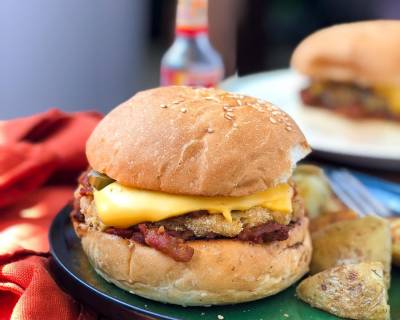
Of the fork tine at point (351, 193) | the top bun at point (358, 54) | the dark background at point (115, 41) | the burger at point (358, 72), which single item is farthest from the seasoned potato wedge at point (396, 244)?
the dark background at point (115, 41)

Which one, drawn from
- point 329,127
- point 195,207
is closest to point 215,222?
point 195,207

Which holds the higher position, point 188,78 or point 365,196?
point 188,78

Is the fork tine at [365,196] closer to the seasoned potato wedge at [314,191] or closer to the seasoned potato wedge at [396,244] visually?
the seasoned potato wedge at [314,191]

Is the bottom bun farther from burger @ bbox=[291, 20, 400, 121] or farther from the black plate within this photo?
burger @ bbox=[291, 20, 400, 121]

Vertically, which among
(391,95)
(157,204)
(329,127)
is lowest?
(329,127)

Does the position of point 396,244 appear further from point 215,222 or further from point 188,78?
point 188,78

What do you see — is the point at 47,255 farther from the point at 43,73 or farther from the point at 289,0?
the point at 289,0

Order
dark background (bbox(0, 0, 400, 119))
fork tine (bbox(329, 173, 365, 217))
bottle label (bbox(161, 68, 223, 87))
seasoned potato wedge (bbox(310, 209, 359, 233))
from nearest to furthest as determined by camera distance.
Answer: seasoned potato wedge (bbox(310, 209, 359, 233)) < fork tine (bbox(329, 173, 365, 217)) < bottle label (bbox(161, 68, 223, 87)) < dark background (bbox(0, 0, 400, 119))

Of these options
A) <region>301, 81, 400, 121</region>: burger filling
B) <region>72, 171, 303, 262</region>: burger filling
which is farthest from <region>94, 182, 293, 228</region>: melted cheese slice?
<region>301, 81, 400, 121</region>: burger filling
